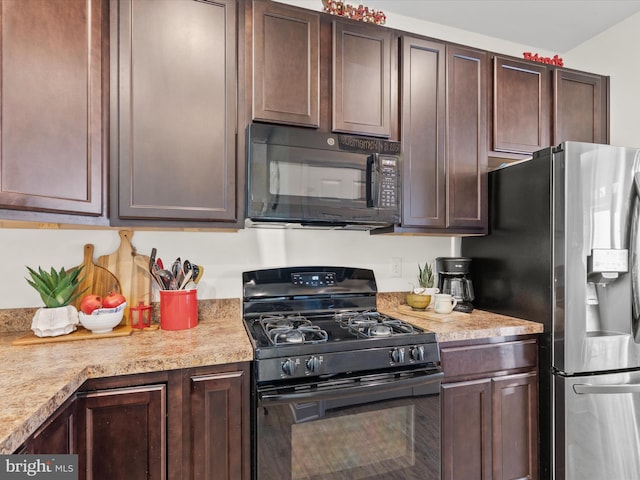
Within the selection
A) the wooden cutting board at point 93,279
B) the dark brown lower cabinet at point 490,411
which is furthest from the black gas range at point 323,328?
the wooden cutting board at point 93,279

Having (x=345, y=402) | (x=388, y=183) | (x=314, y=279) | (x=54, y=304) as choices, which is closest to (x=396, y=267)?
(x=314, y=279)

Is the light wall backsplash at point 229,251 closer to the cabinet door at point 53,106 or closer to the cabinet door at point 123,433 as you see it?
the cabinet door at point 53,106

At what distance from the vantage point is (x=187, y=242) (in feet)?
5.93

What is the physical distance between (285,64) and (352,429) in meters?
1.61

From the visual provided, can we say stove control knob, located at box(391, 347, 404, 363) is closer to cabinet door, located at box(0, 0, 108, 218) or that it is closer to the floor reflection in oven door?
the floor reflection in oven door

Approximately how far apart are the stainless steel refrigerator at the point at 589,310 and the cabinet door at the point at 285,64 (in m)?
1.19

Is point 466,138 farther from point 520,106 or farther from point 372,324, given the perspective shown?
point 372,324

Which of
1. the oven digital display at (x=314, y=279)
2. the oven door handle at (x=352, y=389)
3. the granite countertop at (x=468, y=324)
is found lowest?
the oven door handle at (x=352, y=389)

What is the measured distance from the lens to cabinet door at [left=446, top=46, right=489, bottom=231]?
1.91 m

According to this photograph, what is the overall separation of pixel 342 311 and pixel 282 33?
1440 mm

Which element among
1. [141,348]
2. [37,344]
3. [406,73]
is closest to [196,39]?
[406,73]

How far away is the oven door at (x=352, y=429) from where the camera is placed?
4.05 feet

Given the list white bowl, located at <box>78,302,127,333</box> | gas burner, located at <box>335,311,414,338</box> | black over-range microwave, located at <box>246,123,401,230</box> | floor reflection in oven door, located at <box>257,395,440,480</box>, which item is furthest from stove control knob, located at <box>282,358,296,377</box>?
white bowl, located at <box>78,302,127,333</box>

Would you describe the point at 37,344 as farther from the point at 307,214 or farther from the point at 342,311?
the point at 342,311
